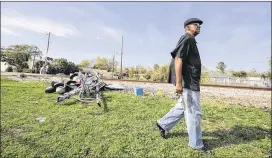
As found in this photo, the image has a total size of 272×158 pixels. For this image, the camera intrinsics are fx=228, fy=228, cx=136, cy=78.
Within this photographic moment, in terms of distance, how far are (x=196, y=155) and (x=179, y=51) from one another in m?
1.46

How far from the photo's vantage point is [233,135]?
4.04 meters

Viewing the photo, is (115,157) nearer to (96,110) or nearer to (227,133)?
(227,133)

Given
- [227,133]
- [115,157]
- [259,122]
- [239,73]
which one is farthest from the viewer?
[239,73]

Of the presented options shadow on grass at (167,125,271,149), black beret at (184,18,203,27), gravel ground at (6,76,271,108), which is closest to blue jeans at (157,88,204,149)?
shadow on grass at (167,125,271,149)

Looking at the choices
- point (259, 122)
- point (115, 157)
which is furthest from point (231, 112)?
point (115, 157)

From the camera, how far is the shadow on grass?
367 cm

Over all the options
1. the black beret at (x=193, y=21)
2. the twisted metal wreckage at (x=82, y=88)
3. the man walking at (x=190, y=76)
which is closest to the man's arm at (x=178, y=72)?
the man walking at (x=190, y=76)

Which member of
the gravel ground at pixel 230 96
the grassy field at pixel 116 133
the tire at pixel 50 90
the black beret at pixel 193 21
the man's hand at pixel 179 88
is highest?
the black beret at pixel 193 21

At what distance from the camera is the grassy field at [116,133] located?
10.7 ft

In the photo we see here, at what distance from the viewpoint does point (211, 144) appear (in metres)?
3.59

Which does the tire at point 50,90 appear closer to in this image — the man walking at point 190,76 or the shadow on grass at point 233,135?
the shadow on grass at point 233,135

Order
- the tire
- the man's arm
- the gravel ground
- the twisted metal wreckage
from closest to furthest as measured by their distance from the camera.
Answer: the man's arm < the twisted metal wreckage < the gravel ground < the tire

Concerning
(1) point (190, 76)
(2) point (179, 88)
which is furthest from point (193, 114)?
(1) point (190, 76)

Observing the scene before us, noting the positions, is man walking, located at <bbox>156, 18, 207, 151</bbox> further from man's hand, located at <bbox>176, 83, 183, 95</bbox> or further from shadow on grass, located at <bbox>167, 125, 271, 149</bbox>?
shadow on grass, located at <bbox>167, 125, 271, 149</bbox>
